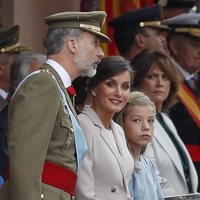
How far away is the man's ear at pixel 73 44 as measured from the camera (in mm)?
5039

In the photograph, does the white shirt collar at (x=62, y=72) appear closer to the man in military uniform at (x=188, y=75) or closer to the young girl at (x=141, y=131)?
the young girl at (x=141, y=131)

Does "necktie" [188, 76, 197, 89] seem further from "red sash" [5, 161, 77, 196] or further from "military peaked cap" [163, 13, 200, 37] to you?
"red sash" [5, 161, 77, 196]

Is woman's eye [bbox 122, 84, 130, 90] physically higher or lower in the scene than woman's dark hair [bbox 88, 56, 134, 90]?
lower

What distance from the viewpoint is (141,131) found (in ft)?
20.0

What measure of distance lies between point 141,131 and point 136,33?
72.3 inches

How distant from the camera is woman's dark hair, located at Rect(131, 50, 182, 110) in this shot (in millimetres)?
6980

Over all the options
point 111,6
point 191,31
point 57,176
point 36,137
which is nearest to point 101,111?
point 57,176

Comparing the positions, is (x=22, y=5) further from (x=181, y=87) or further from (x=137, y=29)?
(x=181, y=87)

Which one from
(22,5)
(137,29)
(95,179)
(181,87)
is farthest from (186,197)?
(22,5)


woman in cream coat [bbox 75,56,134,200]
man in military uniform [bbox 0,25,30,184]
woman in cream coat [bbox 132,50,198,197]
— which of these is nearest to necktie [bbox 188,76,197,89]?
woman in cream coat [bbox 132,50,198,197]

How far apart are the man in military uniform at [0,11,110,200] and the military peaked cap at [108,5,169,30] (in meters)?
2.62

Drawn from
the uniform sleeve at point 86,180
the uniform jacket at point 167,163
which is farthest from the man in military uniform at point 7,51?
the uniform sleeve at point 86,180

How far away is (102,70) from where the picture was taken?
5.88 m

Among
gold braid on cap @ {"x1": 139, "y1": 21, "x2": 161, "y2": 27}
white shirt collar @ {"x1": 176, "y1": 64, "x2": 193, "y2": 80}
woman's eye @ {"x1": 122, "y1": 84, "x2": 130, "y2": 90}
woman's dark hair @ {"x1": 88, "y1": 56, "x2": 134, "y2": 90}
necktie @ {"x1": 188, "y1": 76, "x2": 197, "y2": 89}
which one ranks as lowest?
necktie @ {"x1": 188, "y1": 76, "x2": 197, "y2": 89}
